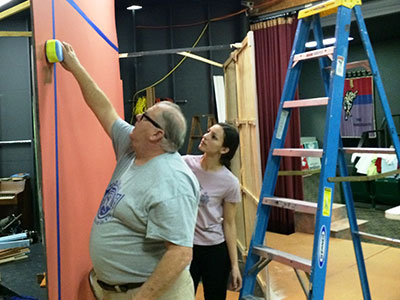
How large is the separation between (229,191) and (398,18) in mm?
5352

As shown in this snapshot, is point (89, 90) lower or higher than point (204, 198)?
higher

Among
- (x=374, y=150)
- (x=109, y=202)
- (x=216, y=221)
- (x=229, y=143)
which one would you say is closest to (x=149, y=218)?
(x=109, y=202)

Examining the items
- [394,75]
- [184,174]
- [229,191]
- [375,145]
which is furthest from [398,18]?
[184,174]

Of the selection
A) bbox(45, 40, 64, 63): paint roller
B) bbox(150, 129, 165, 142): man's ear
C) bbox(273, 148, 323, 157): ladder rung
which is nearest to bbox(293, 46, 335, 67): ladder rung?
bbox(273, 148, 323, 157): ladder rung

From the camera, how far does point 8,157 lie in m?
6.62

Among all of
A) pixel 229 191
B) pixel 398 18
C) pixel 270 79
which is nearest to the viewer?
pixel 229 191

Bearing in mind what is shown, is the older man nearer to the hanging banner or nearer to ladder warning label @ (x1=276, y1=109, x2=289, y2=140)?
ladder warning label @ (x1=276, y1=109, x2=289, y2=140)

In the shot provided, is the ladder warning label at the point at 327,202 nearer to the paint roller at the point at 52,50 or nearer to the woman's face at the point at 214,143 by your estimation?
the woman's face at the point at 214,143

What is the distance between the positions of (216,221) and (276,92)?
11.5ft

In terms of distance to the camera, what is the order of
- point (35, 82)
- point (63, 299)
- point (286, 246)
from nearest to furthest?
point (35, 82) < point (63, 299) < point (286, 246)

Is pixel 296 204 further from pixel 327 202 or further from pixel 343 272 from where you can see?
pixel 343 272

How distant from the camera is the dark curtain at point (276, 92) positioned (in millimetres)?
5551

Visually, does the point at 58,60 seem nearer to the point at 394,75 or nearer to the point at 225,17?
the point at 225,17

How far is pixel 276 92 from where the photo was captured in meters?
5.60
